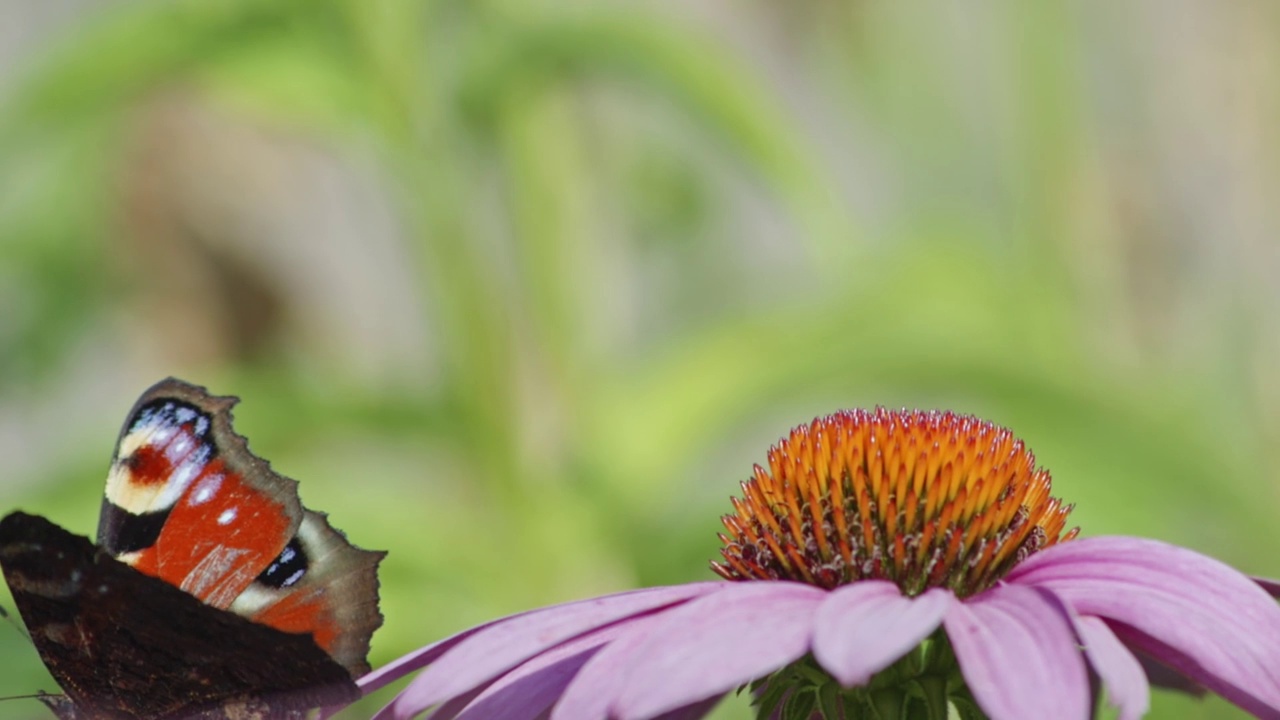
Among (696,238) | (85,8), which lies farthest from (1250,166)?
(85,8)

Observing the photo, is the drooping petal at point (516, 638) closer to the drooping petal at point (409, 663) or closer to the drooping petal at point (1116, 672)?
the drooping petal at point (409, 663)

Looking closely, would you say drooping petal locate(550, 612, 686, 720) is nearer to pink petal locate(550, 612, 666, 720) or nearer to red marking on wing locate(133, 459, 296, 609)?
pink petal locate(550, 612, 666, 720)

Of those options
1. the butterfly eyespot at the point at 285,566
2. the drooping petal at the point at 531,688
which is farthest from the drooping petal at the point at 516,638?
the butterfly eyespot at the point at 285,566

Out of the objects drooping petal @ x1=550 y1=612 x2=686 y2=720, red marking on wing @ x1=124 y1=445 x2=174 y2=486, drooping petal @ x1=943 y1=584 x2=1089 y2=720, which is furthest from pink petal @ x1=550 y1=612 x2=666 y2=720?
red marking on wing @ x1=124 y1=445 x2=174 y2=486

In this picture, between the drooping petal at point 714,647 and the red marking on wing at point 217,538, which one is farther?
the red marking on wing at point 217,538

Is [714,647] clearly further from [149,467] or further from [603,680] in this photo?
[149,467]
